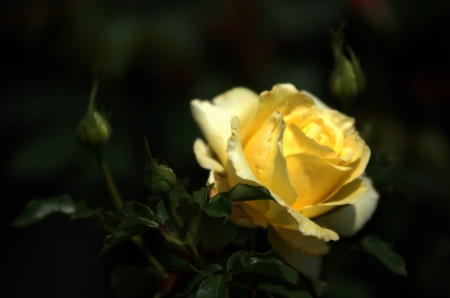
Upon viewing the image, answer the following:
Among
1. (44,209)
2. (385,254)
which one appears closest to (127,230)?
(44,209)

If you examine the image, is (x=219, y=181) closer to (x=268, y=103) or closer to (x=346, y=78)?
(x=268, y=103)

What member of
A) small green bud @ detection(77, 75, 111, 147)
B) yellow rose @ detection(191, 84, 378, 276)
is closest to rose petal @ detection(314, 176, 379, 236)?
yellow rose @ detection(191, 84, 378, 276)

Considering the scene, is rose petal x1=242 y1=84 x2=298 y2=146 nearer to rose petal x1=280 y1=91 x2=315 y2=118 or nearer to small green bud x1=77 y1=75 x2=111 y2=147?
rose petal x1=280 y1=91 x2=315 y2=118

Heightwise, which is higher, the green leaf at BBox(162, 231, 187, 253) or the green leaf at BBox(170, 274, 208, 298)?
the green leaf at BBox(162, 231, 187, 253)

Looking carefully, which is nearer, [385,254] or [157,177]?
[157,177]

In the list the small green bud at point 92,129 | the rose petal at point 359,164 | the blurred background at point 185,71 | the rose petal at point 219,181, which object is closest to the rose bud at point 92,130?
the small green bud at point 92,129

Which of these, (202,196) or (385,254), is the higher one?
(202,196)

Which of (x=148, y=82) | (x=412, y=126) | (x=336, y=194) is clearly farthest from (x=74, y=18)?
(x=336, y=194)
